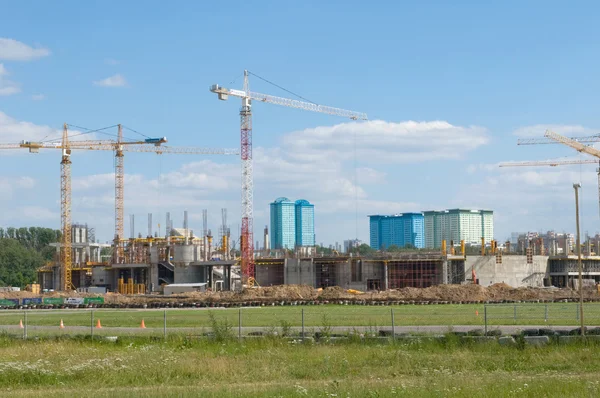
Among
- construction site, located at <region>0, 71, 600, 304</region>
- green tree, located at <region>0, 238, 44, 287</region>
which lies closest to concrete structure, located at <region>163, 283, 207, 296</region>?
construction site, located at <region>0, 71, 600, 304</region>

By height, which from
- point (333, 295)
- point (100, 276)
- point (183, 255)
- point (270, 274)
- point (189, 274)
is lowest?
point (333, 295)

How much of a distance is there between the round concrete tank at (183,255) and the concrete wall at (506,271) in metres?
40.1

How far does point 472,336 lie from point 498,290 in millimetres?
62757

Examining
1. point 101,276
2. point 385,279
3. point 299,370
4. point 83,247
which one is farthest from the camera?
point 83,247

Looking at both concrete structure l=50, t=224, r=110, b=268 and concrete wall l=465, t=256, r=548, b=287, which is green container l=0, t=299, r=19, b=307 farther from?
concrete wall l=465, t=256, r=548, b=287

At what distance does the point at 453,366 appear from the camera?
79.6ft

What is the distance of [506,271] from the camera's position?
4860 inches

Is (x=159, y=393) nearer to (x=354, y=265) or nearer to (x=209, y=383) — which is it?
(x=209, y=383)

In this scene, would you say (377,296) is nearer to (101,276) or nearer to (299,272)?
(299,272)

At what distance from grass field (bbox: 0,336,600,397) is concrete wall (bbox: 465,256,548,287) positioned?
95880mm

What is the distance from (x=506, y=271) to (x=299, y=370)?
103914 millimetres

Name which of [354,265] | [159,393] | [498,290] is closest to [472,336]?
[159,393]

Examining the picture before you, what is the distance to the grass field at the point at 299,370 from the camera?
19.9 m

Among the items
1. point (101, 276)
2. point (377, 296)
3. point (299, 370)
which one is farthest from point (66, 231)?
point (299, 370)
